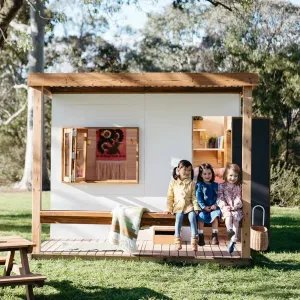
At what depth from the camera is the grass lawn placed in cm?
673

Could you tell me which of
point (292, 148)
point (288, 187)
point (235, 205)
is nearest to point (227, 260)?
point (235, 205)

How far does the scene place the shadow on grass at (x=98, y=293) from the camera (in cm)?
659

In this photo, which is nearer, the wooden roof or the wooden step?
the wooden step

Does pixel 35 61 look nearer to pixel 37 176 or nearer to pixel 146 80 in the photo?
pixel 37 176

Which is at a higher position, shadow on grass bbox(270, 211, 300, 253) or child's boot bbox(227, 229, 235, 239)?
child's boot bbox(227, 229, 235, 239)

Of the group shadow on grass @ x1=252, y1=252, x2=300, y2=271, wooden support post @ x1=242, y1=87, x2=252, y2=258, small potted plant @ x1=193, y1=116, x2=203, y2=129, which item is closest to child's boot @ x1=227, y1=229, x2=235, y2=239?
wooden support post @ x1=242, y1=87, x2=252, y2=258

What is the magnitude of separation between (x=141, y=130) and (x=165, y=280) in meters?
3.58

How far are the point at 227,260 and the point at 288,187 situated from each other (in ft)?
33.7

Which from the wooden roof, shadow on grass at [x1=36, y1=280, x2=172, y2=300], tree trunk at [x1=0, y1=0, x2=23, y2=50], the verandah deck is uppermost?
tree trunk at [x1=0, y1=0, x2=23, y2=50]

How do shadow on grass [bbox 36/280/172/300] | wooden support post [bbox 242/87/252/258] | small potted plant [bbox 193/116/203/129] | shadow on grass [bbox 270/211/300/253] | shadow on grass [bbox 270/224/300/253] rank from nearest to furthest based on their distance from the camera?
1. shadow on grass [bbox 36/280/172/300]
2. wooden support post [bbox 242/87/252/258]
3. shadow on grass [bbox 270/224/300/253]
4. shadow on grass [bbox 270/211/300/253]
5. small potted plant [bbox 193/116/203/129]

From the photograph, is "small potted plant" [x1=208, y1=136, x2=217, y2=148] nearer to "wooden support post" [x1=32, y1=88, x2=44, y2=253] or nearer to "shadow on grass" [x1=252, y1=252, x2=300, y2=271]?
"shadow on grass" [x1=252, y1=252, x2=300, y2=271]

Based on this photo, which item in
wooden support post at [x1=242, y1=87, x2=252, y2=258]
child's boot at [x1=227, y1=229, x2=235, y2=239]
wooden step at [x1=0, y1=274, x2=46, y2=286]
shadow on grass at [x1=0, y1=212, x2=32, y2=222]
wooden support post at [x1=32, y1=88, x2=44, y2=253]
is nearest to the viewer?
wooden step at [x1=0, y1=274, x2=46, y2=286]

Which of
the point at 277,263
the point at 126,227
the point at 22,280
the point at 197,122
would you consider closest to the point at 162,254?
the point at 126,227

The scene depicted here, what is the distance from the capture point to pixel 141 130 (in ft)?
34.6
